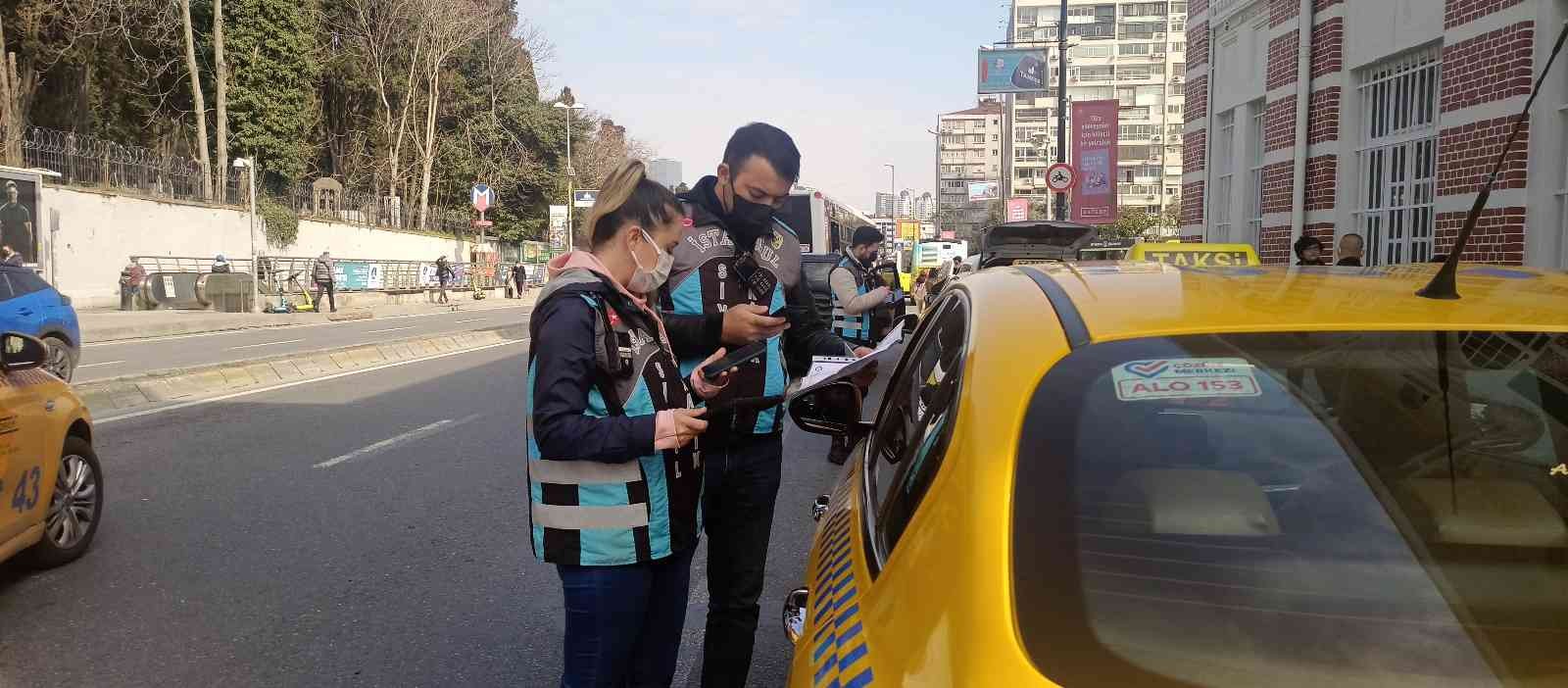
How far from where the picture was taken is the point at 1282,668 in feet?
4.43

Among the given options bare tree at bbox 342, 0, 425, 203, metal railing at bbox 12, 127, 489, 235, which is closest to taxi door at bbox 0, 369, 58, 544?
metal railing at bbox 12, 127, 489, 235

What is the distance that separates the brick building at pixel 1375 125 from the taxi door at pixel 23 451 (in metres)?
9.78

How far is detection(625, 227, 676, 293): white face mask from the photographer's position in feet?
8.41

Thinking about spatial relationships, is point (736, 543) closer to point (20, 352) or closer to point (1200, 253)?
point (20, 352)

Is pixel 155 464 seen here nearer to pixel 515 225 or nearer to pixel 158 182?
pixel 158 182

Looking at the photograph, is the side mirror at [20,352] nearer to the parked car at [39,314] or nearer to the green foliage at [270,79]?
the parked car at [39,314]

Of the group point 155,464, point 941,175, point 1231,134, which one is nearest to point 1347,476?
point 155,464

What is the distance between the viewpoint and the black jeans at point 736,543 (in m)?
3.16

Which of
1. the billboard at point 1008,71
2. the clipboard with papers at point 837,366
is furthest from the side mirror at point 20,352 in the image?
the billboard at point 1008,71

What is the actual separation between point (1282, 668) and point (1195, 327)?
1.82 feet

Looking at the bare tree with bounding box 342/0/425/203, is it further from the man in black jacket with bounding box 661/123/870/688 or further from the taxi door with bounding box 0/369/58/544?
the man in black jacket with bounding box 661/123/870/688

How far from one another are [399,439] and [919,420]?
7498 millimetres

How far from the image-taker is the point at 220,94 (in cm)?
3594

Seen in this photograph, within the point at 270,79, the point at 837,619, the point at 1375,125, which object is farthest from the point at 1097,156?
the point at 270,79
